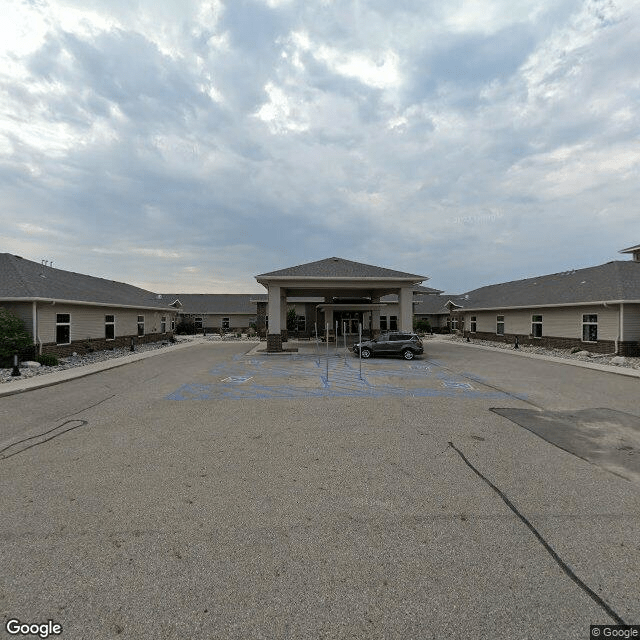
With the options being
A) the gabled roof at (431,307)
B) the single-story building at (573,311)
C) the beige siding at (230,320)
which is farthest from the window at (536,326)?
the beige siding at (230,320)

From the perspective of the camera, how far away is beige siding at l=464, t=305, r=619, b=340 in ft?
73.3

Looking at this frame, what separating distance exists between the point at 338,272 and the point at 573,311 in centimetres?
1650

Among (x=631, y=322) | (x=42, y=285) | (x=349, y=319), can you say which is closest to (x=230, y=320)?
(x=349, y=319)

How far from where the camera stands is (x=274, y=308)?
24375mm

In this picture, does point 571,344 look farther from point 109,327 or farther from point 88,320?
point 109,327

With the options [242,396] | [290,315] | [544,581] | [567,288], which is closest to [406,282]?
[567,288]

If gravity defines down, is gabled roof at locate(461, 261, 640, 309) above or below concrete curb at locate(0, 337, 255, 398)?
above

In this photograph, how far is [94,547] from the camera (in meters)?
3.70

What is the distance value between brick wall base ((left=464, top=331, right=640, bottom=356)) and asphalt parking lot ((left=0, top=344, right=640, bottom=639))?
15.8 meters

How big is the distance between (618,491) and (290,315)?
1481 inches

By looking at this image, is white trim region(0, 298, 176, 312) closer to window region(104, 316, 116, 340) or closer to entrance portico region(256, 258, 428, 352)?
window region(104, 316, 116, 340)

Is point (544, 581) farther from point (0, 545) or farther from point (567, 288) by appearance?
point (567, 288)

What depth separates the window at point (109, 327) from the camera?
25922 mm

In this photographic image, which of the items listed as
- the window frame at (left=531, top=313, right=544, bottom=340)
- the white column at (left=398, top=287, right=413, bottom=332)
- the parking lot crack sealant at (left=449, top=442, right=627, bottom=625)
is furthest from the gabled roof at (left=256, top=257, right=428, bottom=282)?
the parking lot crack sealant at (left=449, top=442, right=627, bottom=625)
